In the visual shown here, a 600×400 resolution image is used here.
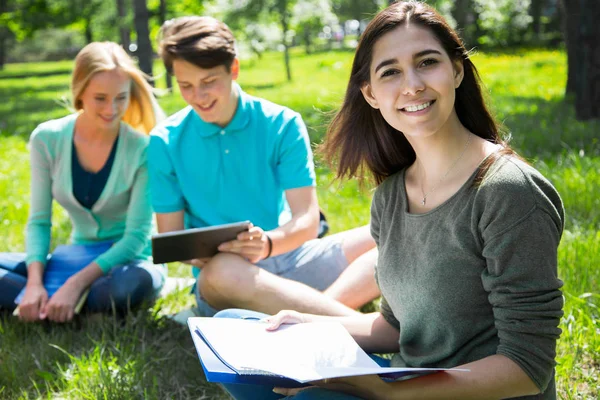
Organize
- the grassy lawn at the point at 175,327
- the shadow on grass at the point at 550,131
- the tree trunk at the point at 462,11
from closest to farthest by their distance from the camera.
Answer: the grassy lawn at the point at 175,327, the shadow on grass at the point at 550,131, the tree trunk at the point at 462,11

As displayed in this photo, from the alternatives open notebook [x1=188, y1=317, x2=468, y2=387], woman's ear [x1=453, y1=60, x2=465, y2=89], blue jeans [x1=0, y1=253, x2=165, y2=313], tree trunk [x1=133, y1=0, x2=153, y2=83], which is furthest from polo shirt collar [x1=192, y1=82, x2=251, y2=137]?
tree trunk [x1=133, y1=0, x2=153, y2=83]

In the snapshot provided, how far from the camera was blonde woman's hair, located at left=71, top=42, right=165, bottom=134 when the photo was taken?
A: 11.7 ft

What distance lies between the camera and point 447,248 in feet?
6.33

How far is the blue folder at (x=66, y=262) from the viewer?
3678 millimetres

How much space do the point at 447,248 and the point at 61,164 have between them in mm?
2433

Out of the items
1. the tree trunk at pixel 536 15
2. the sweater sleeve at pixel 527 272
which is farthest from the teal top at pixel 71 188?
the tree trunk at pixel 536 15

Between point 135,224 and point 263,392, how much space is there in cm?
176

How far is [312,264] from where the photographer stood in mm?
3471

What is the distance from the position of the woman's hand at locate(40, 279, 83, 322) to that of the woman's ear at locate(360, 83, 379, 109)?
1941 mm

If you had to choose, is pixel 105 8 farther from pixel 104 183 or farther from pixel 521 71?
pixel 104 183

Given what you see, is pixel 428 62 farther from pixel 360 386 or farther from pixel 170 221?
pixel 170 221

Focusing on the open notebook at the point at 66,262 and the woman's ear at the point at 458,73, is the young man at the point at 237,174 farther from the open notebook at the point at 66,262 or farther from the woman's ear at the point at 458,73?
the woman's ear at the point at 458,73

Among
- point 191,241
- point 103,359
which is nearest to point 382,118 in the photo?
point 191,241

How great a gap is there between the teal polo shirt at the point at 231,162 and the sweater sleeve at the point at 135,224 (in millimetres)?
289
